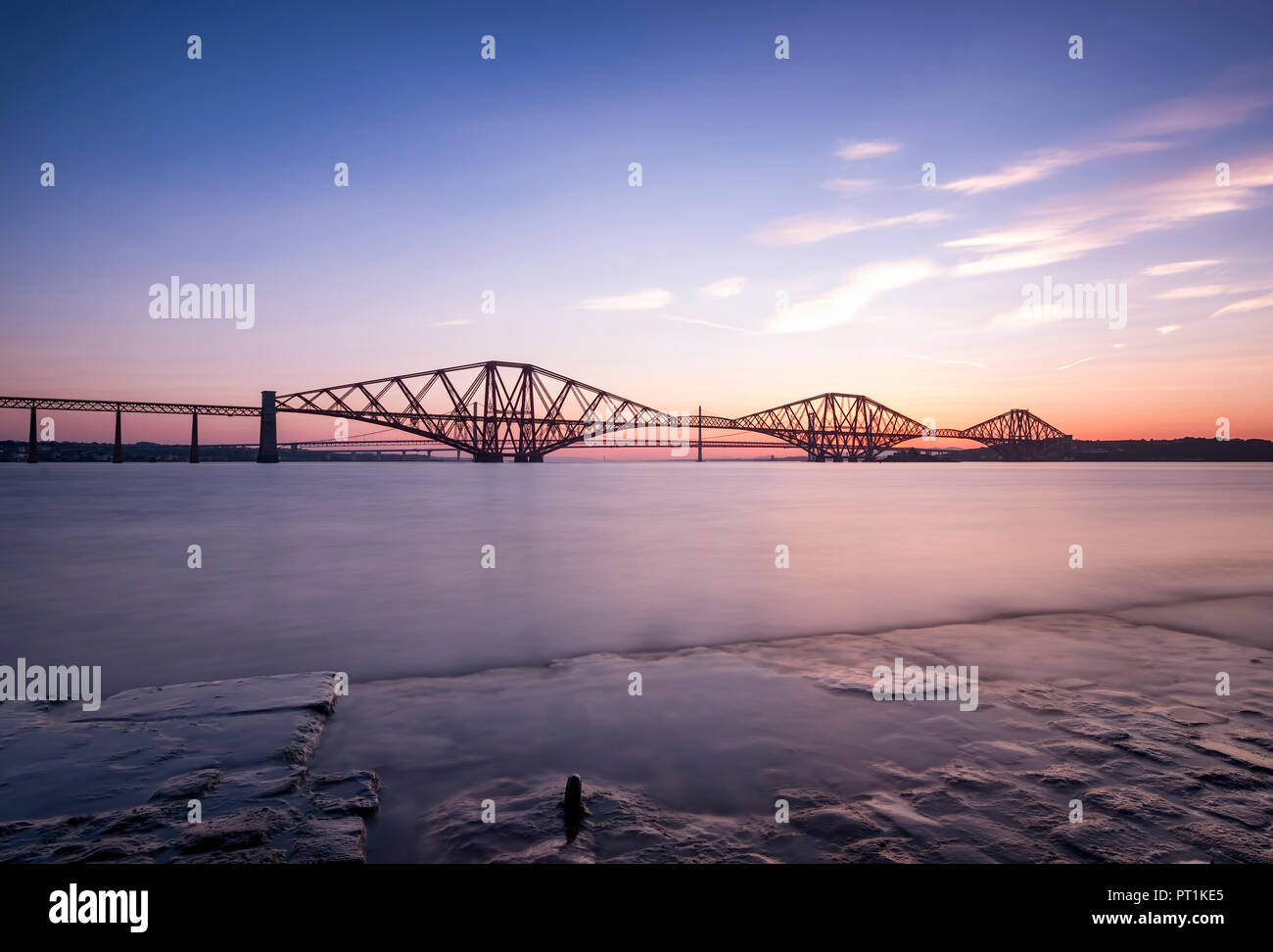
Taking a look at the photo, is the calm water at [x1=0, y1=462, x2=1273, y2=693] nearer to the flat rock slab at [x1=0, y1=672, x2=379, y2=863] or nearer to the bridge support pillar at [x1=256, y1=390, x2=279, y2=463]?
the flat rock slab at [x1=0, y1=672, x2=379, y2=863]

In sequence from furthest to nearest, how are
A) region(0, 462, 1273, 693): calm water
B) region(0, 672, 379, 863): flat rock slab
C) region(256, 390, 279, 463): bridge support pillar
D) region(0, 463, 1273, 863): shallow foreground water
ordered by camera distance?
region(256, 390, 279, 463): bridge support pillar → region(0, 462, 1273, 693): calm water → region(0, 463, 1273, 863): shallow foreground water → region(0, 672, 379, 863): flat rock slab

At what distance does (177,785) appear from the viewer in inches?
143

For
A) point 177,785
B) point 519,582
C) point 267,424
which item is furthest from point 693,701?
point 267,424

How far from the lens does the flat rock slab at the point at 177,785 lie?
2.99m

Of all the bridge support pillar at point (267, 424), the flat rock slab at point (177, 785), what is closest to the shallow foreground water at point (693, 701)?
the flat rock slab at point (177, 785)

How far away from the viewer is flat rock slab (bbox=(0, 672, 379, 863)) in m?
2.99

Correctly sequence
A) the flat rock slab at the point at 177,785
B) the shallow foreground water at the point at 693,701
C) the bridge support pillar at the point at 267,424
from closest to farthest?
the flat rock slab at the point at 177,785 < the shallow foreground water at the point at 693,701 < the bridge support pillar at the point at 267,424

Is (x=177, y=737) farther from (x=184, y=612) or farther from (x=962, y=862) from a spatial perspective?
(x=184, y=612)

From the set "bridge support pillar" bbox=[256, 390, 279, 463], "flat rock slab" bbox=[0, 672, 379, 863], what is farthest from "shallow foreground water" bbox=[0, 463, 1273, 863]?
"bridge support pillar" bbox=[256, 390, 279, 463]

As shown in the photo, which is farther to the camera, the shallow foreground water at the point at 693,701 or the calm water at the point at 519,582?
the calm water at the point at 519,582

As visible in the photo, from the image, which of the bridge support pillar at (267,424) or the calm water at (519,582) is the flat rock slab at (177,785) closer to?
the calm water at (519,582)

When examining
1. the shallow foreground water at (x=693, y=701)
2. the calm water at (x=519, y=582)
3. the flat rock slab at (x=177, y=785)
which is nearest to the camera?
the flat rock slab at (x=177, y=785)

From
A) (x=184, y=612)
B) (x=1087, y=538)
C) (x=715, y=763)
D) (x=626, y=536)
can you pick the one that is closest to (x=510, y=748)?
(x=715, y=763)
